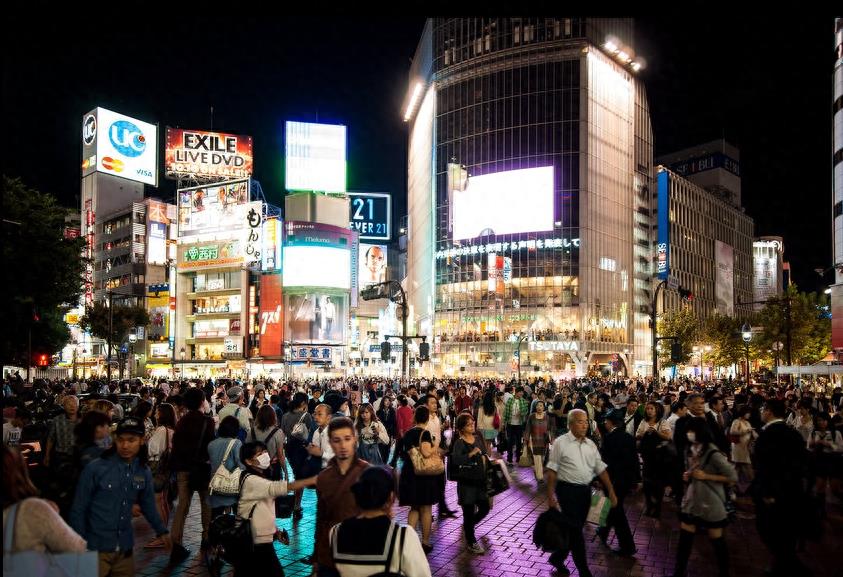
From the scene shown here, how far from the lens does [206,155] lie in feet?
255

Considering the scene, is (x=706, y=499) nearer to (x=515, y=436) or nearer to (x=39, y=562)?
(x=39, y=562)

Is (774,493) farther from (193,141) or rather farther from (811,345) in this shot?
(193,141)

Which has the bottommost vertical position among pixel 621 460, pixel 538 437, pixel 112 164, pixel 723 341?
pixel 538 437

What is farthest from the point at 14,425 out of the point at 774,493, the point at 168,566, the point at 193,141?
the point at 193,141

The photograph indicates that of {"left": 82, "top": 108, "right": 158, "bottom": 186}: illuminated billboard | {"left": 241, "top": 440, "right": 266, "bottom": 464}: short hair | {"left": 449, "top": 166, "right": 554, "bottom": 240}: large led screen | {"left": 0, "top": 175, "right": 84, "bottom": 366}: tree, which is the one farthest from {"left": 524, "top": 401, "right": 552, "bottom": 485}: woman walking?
{"left": 82, "top": 108, "right": 158, "bottom": 186}: illuminated billboard

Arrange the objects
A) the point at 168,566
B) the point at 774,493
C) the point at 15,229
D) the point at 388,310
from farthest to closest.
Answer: the point at 388,310
the point at 15,229
the point at 168,566
the point at 774,493

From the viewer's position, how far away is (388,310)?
93.6 m

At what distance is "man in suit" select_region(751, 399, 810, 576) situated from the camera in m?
7.01

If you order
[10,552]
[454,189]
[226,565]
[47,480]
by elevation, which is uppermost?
[454,189]

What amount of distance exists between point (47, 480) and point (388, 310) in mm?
85527

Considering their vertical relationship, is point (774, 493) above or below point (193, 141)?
below

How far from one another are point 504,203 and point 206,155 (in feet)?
112

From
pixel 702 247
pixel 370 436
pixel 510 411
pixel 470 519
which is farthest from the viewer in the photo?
pixel 702 247

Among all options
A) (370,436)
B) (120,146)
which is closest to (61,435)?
(370,436)
